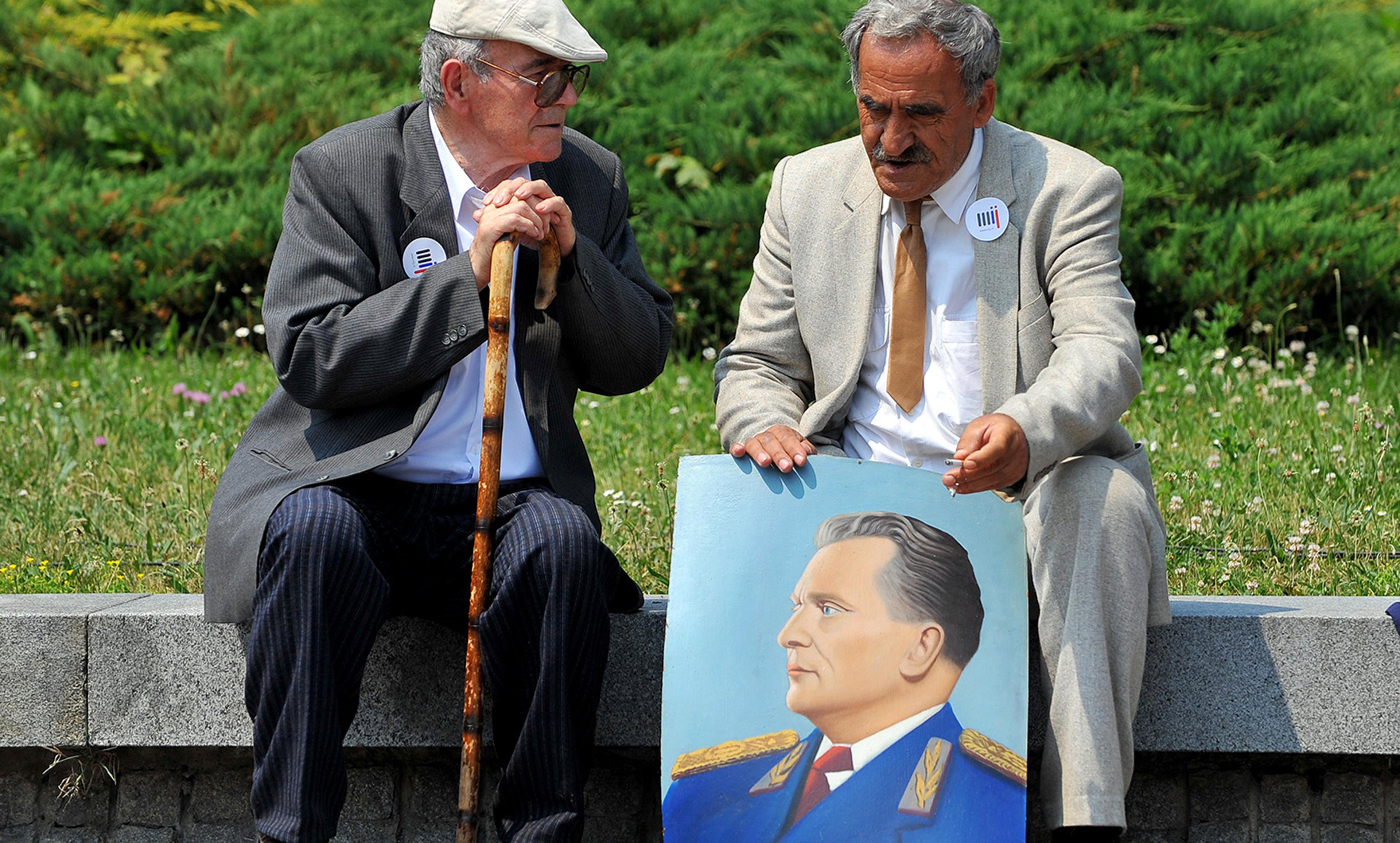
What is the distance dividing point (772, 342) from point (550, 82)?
80 cm

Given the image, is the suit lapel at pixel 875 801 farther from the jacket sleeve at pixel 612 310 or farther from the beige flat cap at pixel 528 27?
the beige flat cap at pixel 528 27

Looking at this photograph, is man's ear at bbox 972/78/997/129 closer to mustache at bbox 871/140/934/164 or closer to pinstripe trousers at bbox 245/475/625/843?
mustache at bbox 871/140/934/164

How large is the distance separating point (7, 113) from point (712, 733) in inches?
261

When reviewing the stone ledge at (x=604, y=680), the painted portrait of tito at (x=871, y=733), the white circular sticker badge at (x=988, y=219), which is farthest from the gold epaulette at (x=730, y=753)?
the white circular sticker badge at (x=988, y=219)

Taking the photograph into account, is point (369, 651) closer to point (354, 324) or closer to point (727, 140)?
point (354, 324)

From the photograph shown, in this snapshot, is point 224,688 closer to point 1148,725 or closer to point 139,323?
point 1148,725

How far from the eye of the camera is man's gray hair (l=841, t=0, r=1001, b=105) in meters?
3.60

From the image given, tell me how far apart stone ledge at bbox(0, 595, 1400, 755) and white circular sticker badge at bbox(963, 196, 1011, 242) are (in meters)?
0.95

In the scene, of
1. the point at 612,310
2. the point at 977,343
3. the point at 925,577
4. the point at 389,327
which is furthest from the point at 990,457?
the point at 389,327

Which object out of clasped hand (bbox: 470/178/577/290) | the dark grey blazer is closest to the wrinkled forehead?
the dark grey blazer

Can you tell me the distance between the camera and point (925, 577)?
3391 mm

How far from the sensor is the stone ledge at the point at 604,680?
367 cm

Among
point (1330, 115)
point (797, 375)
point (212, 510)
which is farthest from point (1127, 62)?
point (212, 510)

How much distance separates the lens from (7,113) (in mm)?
8469
